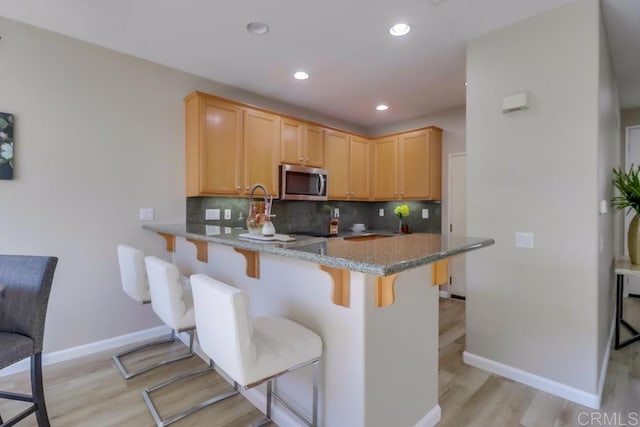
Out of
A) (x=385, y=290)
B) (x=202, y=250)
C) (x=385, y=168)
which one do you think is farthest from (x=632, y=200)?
(x=202, y=250)

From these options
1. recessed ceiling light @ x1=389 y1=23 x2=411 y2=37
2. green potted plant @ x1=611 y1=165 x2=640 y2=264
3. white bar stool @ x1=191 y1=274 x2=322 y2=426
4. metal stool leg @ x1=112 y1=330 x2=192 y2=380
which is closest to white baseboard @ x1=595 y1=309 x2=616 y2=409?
green potted plant @ x1=611 y1=165 x2=640 y2=264

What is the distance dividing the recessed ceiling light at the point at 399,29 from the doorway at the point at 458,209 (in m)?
2.31

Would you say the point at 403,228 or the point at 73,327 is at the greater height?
the point at 403,228

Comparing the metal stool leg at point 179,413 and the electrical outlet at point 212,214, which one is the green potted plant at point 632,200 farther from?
the electrical outlet at point 212,214

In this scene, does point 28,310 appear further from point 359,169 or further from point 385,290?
point 359,169

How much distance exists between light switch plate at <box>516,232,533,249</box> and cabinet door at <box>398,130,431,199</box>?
208 cm

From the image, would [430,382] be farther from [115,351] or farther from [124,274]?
[115,351]

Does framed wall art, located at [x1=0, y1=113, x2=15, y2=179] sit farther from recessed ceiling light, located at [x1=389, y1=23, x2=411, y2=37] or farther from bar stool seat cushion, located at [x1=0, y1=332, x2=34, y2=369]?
recessed ceiling light, located at [x1=389, y1=23, x2=411, y2=37]

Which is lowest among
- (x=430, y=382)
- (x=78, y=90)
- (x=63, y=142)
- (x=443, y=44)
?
(x=430, y=382)

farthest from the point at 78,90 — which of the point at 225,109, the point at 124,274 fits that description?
the point at 124,274

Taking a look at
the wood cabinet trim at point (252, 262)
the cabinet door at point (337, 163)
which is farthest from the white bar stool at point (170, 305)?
the cabinet door at point (337, 163)

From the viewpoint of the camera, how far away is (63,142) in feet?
8.46

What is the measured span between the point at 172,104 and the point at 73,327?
2.20 metres

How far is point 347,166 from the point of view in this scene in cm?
464
